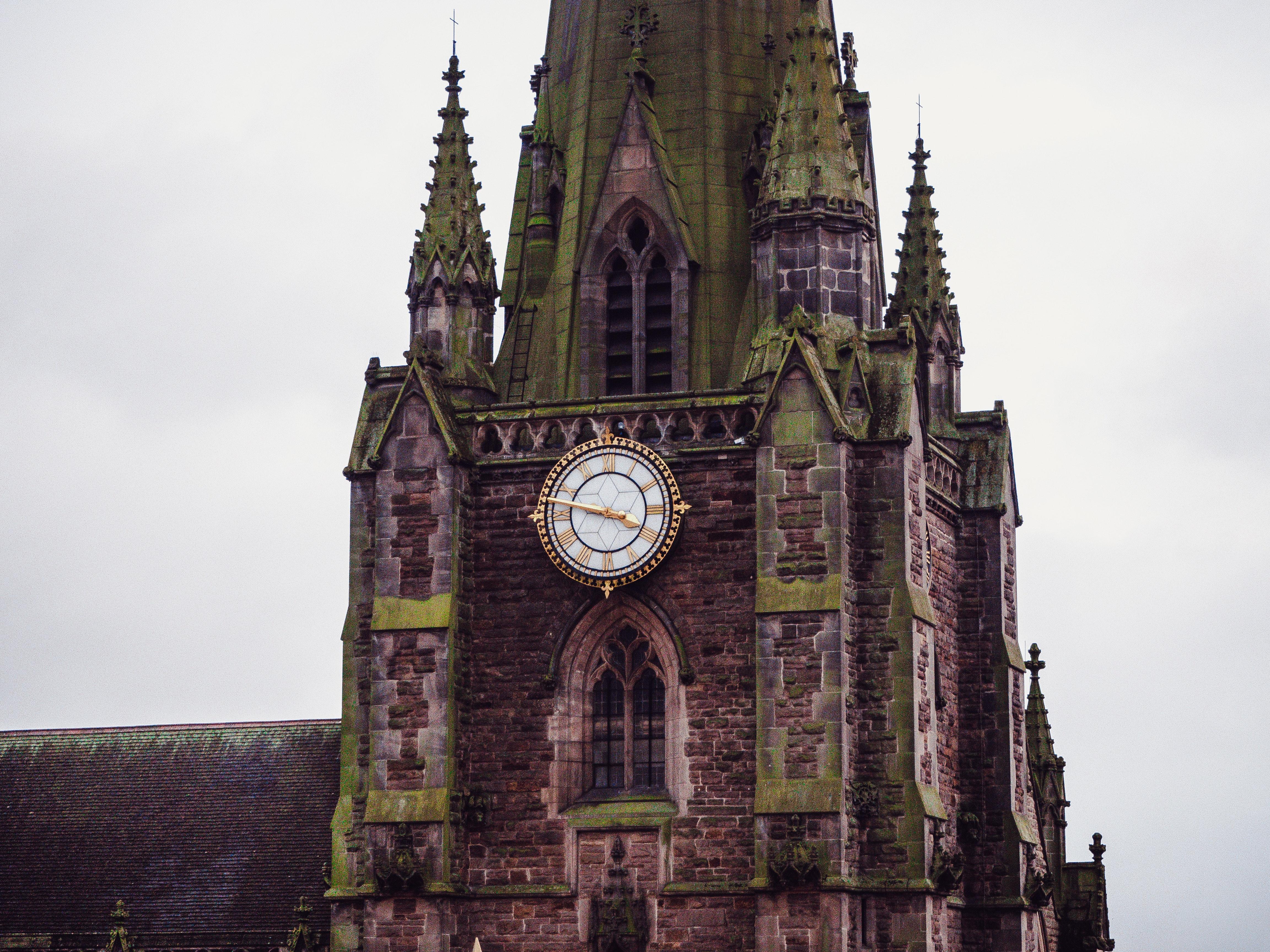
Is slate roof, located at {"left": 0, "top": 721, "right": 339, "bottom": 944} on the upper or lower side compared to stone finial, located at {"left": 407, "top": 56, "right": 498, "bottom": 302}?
lower

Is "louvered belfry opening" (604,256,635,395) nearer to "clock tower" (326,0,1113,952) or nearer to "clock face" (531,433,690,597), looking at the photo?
"clock tower" (326,0,1113,952)

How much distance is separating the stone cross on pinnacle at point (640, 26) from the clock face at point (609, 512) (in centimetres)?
754

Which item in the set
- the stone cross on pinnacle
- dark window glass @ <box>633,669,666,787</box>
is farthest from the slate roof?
the stone cross on pinnacle

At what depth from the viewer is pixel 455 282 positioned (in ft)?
153

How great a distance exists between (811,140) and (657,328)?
4.05 m

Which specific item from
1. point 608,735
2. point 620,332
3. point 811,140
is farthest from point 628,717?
point 811,140

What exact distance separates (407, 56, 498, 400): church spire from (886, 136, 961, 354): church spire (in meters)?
7.82

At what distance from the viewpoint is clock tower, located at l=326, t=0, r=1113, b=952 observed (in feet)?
140

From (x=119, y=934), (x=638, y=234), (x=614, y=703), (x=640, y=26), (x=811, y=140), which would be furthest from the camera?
(x=119, y=934)

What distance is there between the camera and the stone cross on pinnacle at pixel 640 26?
48094mm

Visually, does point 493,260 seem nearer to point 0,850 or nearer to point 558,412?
point 558,412

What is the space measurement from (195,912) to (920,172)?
60.8ft

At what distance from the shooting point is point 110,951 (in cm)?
4869

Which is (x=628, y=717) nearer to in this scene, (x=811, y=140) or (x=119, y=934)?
(x=811, y=140)
